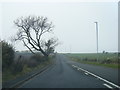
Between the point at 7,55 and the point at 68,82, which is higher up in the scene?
the point at 7,55

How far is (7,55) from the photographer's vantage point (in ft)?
73.9

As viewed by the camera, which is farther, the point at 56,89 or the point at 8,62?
the point at 8,62

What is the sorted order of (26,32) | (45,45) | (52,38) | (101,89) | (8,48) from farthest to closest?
1. (52,38)
2. (45,45)
3. (26,32)
4. (8,48)
5. (101,89)

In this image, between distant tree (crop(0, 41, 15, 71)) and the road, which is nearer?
the road

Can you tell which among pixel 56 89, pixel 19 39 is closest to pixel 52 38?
pixel 19 39

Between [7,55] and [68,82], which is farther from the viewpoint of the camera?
[7,55]

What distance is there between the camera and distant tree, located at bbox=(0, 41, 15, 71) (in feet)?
71.9

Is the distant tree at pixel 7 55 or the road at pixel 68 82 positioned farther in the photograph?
the distant tree at pixel 7 55

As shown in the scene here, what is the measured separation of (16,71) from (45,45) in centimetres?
5370

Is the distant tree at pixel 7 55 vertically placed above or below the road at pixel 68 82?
above

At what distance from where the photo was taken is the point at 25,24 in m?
61.6

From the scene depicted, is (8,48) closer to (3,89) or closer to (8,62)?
(8,62)

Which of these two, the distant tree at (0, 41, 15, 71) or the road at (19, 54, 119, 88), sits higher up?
the distant tree at (0, 41, 15, 71)

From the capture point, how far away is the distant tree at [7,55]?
71.9ft
